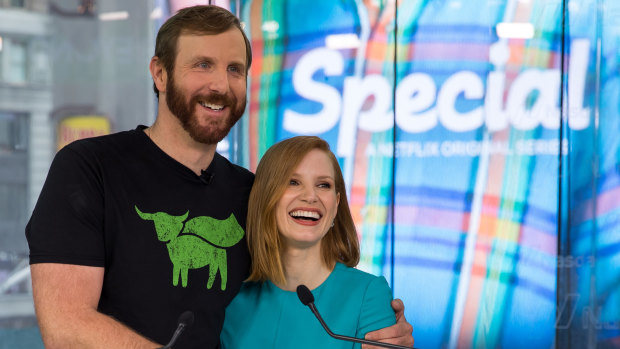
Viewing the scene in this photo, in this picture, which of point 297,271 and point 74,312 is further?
point 297,271

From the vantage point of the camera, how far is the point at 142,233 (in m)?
1.69

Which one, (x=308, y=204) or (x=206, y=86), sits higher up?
(x=206, y=86)

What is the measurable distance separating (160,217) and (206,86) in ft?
1.15

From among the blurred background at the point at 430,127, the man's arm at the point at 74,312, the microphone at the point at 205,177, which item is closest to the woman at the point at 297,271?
the microphone at the point at 205,177

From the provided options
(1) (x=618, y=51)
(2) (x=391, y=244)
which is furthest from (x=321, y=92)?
(1) (x=618, y=51)

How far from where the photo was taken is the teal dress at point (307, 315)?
180 cm

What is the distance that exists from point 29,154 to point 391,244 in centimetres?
230

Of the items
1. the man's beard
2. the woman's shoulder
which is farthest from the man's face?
the woman's shoulder

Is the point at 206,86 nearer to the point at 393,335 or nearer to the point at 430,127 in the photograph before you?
the point at 393,335

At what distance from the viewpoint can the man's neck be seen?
1.85 meters

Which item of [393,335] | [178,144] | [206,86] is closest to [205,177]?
[178,144]

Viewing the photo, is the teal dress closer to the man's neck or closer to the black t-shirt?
the black t-shirt

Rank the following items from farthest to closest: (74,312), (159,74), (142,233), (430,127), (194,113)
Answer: (430,127) < (159,74) < (194,113) < (142,233) < (74,312)

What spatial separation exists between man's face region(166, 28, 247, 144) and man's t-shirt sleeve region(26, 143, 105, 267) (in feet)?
0.95
